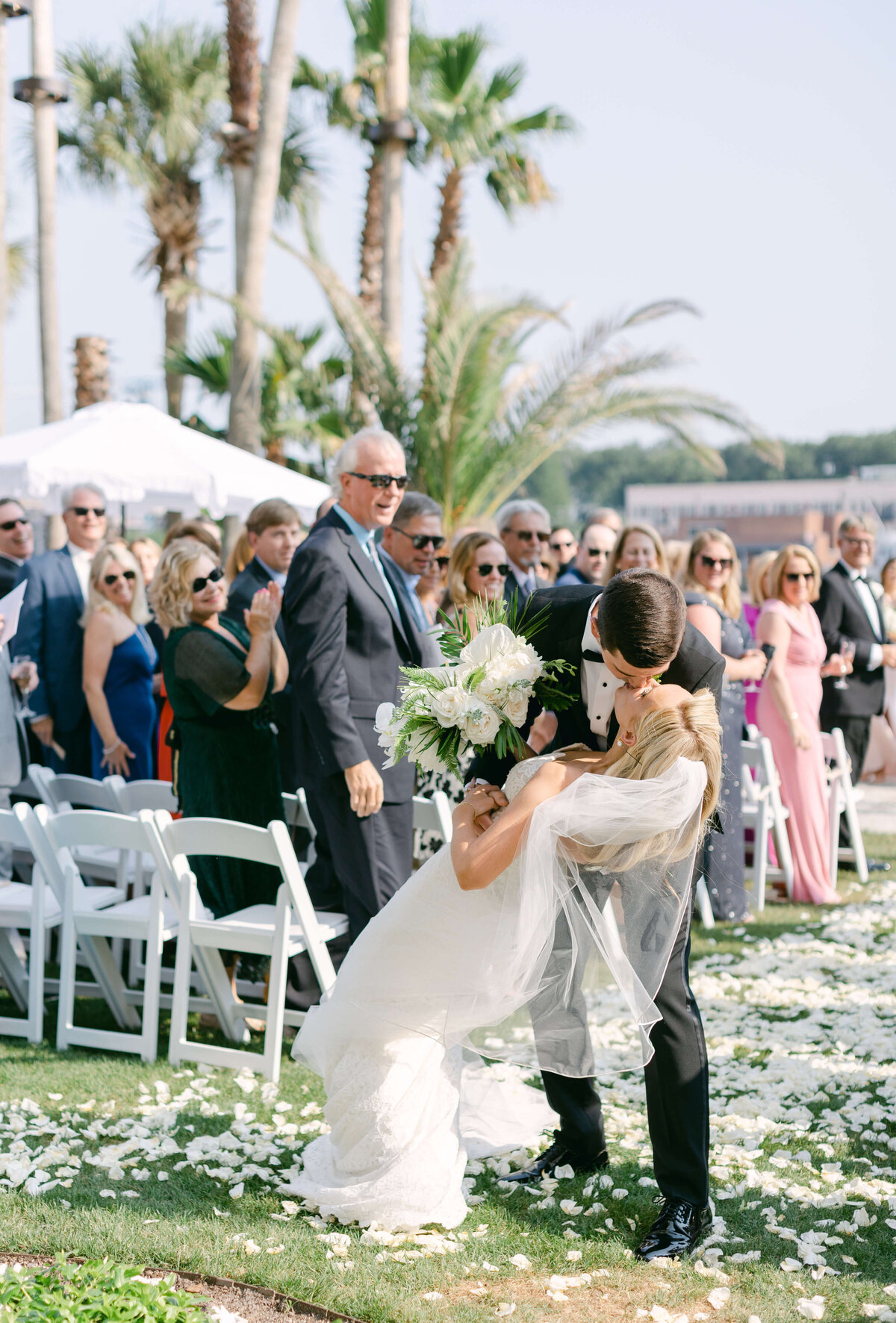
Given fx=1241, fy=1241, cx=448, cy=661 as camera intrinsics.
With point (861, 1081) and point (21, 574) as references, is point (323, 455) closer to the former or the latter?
point (21, 574)

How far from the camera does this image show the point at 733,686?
7.02 m

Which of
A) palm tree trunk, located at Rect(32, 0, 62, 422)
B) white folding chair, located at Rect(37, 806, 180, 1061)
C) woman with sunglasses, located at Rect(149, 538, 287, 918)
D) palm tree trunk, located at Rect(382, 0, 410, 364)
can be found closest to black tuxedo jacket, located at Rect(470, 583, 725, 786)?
white folding chair, located at Rect(37, 806, 180, 1061)

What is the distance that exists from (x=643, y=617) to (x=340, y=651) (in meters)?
1.91

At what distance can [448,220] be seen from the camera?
2156cm

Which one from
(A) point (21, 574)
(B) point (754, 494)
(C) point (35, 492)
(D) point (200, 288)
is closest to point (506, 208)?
(D) point (200, 288)

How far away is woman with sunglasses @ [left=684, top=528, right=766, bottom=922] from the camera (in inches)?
270

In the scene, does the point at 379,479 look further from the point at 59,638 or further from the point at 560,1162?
the point at 59,638

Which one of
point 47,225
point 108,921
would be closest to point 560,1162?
point 108,921

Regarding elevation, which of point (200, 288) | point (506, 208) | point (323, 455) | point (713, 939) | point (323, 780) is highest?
point (506, 208)

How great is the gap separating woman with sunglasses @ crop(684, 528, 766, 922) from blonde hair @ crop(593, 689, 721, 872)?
3.55 metres

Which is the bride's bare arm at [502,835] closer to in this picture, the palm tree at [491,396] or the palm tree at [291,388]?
the palm tree at [491,396]

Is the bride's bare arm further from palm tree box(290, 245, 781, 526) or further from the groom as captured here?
palm tree box(290, 245, 781, 526)

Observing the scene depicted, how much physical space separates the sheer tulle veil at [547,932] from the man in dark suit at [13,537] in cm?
496

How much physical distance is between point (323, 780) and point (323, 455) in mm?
14038
